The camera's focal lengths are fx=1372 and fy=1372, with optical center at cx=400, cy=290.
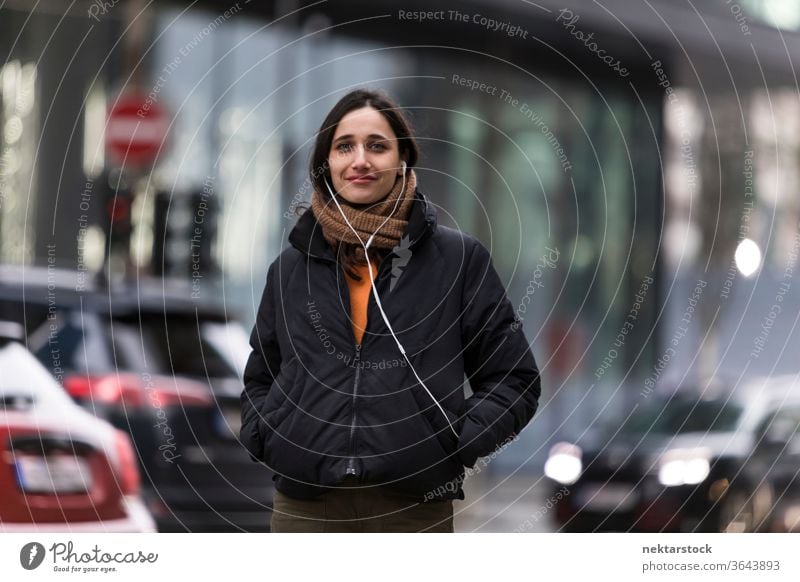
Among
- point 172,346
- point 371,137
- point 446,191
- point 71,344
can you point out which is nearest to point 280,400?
point 371,137

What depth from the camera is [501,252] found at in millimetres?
9016

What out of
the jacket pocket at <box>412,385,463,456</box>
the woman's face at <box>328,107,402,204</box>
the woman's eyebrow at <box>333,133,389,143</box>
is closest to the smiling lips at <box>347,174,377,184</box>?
the woman's face at <box>328,107,402,204</box>

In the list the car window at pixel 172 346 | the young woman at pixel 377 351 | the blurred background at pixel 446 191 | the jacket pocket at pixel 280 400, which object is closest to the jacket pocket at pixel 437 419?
the young woman at pixel 377 351

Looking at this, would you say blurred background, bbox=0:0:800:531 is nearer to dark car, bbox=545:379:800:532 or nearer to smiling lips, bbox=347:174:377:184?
dark car, bbox=545:379:800:532

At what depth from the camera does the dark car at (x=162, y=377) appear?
5.72 metres

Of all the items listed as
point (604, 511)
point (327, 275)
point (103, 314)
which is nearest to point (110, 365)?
point (103, 314)

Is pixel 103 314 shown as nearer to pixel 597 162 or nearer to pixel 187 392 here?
pixel 187 392

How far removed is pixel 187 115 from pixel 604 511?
11.9 feet

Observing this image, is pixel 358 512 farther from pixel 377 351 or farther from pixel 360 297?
pixel 360 297

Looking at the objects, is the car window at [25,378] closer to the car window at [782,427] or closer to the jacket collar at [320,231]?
the jacket collar at [320,231]

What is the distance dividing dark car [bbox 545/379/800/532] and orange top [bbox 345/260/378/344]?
2.61m

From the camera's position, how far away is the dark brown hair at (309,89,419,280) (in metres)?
3.79

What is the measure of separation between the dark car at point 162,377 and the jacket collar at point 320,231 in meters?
1.98
